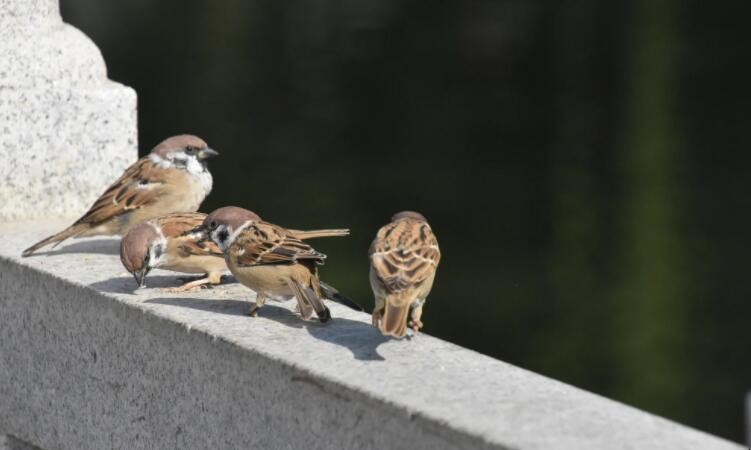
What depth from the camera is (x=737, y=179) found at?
1207 centimetres

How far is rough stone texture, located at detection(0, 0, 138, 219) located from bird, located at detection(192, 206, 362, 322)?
0.94m

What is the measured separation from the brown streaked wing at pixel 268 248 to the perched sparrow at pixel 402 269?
20 cm

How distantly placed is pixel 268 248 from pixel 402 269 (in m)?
0.41

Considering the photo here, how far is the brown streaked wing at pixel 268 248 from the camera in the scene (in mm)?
3965

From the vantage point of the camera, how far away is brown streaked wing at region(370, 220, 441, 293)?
3793 millimetres

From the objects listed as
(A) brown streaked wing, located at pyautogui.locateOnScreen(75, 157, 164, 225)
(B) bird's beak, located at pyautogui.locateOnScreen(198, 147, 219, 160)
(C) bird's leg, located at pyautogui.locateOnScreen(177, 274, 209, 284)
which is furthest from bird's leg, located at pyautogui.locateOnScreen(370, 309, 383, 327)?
(B) bird's beak, located at pyautogui.locateOnScreen(198, 147, 219, 160)

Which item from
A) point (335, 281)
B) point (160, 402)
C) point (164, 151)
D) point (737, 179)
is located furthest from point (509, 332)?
point (160, 402)

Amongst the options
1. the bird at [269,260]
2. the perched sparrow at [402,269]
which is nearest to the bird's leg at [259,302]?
the bird at [269,260]

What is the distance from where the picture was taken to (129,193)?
4.99m

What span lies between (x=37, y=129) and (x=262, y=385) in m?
1.90

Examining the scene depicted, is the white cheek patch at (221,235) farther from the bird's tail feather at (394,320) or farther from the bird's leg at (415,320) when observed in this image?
the bird's tail feather at (394,320)

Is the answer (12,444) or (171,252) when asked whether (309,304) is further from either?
(12,444)

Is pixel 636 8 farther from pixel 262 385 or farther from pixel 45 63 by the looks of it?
pixel 262 385

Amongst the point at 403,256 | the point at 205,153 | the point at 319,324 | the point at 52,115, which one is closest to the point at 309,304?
the point at 319,324
